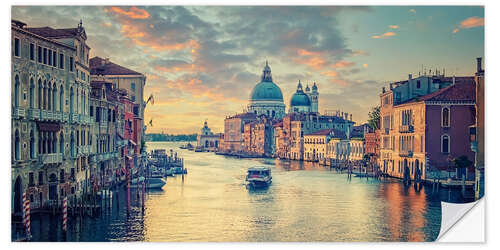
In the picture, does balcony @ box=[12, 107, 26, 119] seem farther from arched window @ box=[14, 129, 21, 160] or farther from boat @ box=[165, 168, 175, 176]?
boat @ box=[165, 168, 175, 176]

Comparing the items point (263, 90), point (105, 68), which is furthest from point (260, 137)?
point (105, 68)

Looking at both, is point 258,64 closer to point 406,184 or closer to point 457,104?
point 457,104

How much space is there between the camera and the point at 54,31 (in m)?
10.3

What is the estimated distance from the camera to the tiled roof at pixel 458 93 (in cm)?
1153

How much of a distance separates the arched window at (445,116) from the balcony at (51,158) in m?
7.45

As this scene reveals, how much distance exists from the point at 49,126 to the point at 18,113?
1114 millimetres

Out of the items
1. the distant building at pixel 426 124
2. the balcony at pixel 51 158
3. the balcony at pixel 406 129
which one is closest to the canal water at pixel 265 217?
the distant building at pixel 426 124

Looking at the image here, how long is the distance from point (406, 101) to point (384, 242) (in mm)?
7649

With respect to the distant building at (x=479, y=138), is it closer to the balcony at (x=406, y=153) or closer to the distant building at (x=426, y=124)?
the distant building at (x=426, y=124)

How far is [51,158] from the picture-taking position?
421 inches

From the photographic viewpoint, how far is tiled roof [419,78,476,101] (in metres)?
11.5

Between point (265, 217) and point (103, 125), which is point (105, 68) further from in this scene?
point (265, 217)

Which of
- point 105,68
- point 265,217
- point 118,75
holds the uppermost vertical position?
point 105,68
